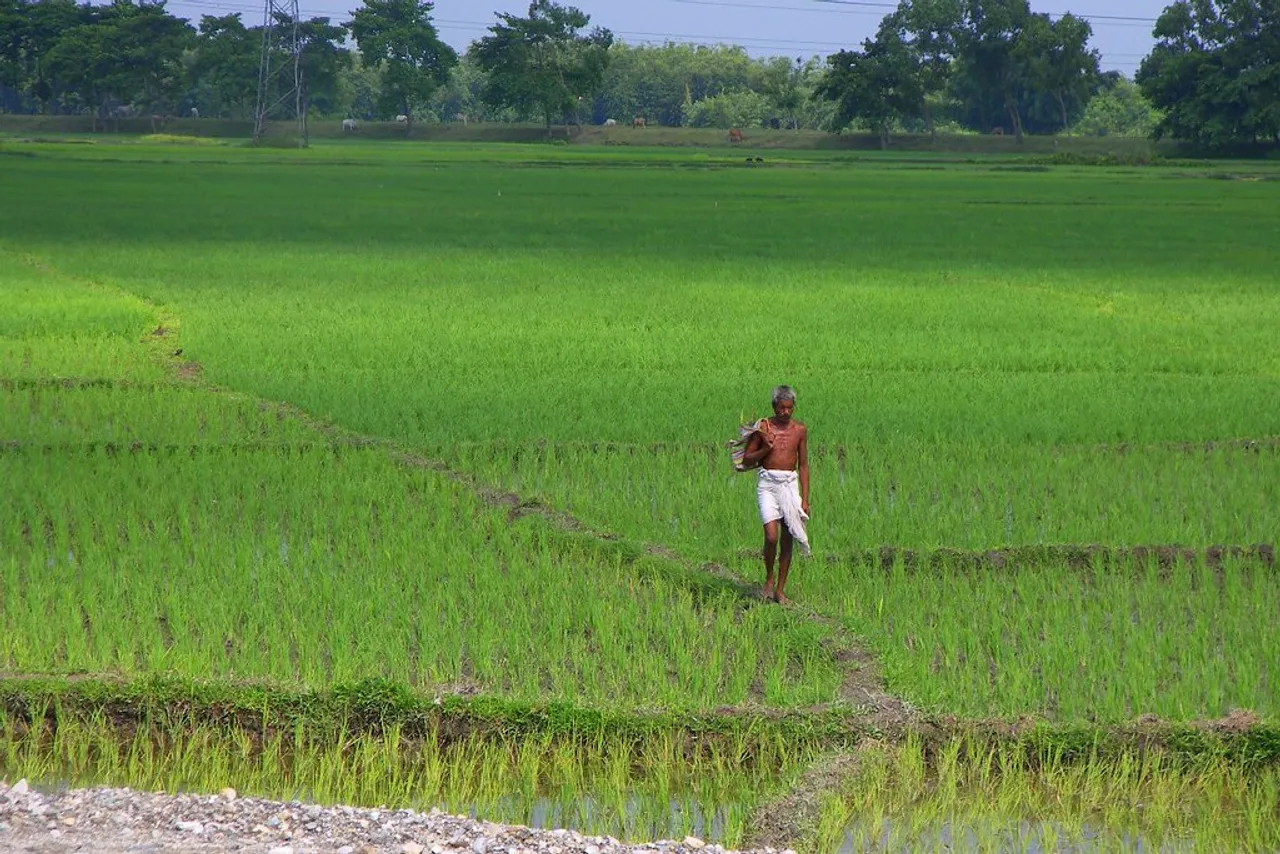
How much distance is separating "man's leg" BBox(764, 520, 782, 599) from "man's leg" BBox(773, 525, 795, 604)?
0.10 ft

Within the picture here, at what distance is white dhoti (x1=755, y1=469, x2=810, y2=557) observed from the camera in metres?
5.84

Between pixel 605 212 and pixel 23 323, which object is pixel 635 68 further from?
pixel 23 323

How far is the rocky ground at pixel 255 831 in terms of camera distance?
410cm

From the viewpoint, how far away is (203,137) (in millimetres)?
68500

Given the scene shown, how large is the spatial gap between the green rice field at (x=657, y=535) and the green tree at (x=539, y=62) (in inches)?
2122

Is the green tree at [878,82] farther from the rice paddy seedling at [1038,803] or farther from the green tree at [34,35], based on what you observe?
the rice paddy seedling at [1038,803]

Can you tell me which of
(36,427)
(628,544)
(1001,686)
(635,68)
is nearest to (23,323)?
(36,427)

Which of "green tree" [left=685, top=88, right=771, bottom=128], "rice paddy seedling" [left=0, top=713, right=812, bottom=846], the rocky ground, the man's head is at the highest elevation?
"green tree" [left=685, top=88, right=771, bottom=128]

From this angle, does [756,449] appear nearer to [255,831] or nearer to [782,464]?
[782,464]

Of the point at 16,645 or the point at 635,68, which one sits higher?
the point at 635,68

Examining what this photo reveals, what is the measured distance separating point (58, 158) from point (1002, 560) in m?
44.8

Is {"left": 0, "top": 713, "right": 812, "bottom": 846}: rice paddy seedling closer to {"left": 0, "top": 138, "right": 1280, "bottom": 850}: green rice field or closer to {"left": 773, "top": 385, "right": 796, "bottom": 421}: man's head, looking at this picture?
{"left": 0, "top": 138, "right": 1280, "bottom": 850}: green rice field

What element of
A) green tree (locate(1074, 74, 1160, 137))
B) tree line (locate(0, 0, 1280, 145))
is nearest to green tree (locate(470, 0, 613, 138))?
tree line (locate(0, 0, 1280, 145))

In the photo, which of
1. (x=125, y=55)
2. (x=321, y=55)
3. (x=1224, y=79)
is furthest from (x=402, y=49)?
(x=1224, y=79)
